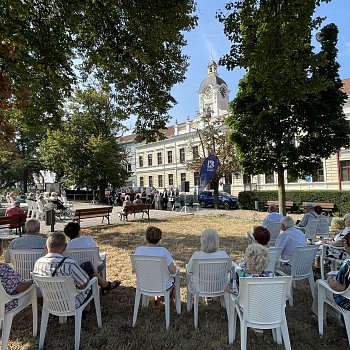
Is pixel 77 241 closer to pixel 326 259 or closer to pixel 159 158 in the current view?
pixel 326 259

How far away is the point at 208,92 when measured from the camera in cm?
4756

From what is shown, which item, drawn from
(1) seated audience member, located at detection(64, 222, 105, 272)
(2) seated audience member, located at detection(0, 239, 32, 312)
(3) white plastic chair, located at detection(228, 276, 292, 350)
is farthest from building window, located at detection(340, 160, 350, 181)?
(2) seated audience member, located at detection(0, 239, 32, 312)

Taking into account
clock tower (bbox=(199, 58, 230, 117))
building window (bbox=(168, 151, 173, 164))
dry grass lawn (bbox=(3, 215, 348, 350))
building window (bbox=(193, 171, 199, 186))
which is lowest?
dry grass lawn (bbox=(3, 215, 348, 350))

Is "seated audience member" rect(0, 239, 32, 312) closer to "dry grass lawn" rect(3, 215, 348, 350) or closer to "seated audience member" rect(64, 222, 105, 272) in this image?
"dry grass lawn" rect(3, 215, 348, 350)

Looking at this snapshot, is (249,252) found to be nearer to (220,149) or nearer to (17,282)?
(17,282)

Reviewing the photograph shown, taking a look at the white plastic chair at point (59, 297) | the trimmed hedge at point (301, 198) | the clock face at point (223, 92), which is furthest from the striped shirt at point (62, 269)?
the clock face at point (223, 92)

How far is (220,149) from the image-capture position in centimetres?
2791

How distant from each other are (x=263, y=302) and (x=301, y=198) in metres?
21.1

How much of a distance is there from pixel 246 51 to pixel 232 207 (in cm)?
2048

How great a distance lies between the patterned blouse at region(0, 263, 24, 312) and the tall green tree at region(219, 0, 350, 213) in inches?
255

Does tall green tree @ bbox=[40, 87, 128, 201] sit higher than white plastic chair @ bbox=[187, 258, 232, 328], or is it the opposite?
tall green tree @ bbox=[40, 87, 128, 201]

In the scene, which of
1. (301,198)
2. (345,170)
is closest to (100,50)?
(301,198)

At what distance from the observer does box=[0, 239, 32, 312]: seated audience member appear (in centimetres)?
345

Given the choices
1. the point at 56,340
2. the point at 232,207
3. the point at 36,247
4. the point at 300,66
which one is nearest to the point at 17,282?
the point at 56,340
